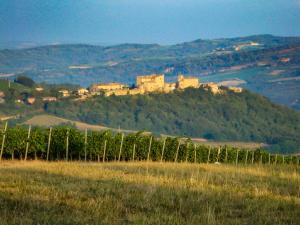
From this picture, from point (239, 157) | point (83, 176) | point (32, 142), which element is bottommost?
point (239, 157)

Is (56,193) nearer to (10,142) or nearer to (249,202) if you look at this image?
(249,202)

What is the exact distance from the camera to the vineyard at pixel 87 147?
134 feet

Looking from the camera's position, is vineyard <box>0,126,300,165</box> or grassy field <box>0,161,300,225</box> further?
vineyard <box>0,126,300,165</box>

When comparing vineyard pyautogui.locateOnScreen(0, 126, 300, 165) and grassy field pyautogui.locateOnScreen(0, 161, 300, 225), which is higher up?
grassy field pyautogui.locateOnScreen(0, 161, 300, 225)

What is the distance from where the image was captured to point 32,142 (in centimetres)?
4128

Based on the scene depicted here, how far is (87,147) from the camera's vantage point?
4416cm

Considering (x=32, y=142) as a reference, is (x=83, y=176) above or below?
above

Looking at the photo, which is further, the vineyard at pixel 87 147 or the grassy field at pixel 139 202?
the vineyard at pixel 87 147

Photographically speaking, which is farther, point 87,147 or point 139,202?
point 87,147

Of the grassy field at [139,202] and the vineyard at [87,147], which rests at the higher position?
the grassy field at [139,202]

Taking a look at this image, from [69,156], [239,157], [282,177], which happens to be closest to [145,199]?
[282,177]

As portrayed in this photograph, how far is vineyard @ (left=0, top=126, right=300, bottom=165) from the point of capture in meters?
40.8

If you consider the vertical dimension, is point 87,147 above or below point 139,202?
below

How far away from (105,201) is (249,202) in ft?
10.1
